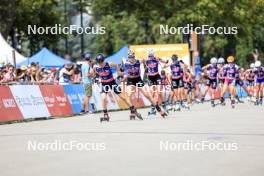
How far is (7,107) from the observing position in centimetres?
2180

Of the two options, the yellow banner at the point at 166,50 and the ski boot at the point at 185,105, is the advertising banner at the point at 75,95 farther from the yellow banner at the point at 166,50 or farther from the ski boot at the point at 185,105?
the yellow banner at the point at 166,50

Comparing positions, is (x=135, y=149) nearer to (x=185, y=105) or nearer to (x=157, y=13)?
(x=185, y=105)

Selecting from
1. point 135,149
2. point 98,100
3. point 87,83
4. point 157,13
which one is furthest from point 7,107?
point 157,13

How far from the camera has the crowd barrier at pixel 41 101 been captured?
864 inches

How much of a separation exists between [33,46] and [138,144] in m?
48.7

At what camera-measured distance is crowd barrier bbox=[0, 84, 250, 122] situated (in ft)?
72.0

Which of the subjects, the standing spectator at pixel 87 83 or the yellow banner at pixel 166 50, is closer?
the standing spectator at pixel 87 83

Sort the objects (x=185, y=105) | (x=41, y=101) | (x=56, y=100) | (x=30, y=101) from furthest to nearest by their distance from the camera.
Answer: (x=185, y=105) < (x=56, y=100) < (x=41, y=101) < (x=30, y=101)

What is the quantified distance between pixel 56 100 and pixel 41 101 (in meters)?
1.16

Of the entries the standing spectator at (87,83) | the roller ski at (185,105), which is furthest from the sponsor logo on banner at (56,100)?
the roller ski at (185,105)

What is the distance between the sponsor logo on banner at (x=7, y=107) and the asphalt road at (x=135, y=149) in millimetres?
1603

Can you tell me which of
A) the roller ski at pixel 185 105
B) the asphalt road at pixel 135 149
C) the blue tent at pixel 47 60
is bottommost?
the roller ski at pixel 185 105

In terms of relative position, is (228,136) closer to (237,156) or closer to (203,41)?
(237,156)

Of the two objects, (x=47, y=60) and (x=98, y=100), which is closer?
(x=98, y=100)
